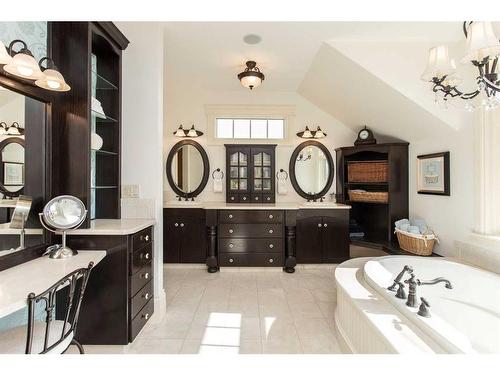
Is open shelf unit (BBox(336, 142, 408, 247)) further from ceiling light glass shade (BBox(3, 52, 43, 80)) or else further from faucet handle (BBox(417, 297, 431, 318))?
ceiling light glass shade (BBox(3, 52, 43, 80))

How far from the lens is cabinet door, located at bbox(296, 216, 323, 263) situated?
3527 mm

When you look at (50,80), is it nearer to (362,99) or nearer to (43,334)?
(43,334)

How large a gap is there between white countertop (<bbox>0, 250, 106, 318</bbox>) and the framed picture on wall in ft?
10.8

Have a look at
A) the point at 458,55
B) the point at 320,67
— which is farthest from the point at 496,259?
the point at 320,67

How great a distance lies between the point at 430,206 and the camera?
299 cm

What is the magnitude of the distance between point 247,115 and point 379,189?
2338mm

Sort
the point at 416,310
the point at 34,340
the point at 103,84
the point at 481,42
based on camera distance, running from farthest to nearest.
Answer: the point at 103,84
the point at 416,310
the point at 481,42
the point at 34,340

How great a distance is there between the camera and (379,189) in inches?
150

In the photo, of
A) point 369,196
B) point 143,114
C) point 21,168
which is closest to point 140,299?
point 21,168

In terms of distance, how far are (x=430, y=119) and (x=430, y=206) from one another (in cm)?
102

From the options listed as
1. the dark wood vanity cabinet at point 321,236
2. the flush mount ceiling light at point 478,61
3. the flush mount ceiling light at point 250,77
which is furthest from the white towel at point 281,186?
the flush mount ceiling light at point 478,61

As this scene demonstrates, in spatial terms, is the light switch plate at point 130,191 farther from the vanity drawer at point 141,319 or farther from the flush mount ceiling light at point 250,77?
the flush mount ceiling light at point 250,77

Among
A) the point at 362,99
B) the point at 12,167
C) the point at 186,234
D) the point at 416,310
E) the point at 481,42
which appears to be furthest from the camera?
the point at 186,234

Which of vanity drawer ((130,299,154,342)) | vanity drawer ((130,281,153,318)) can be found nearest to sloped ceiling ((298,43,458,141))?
vanity drawer ((130,281,153,318))
